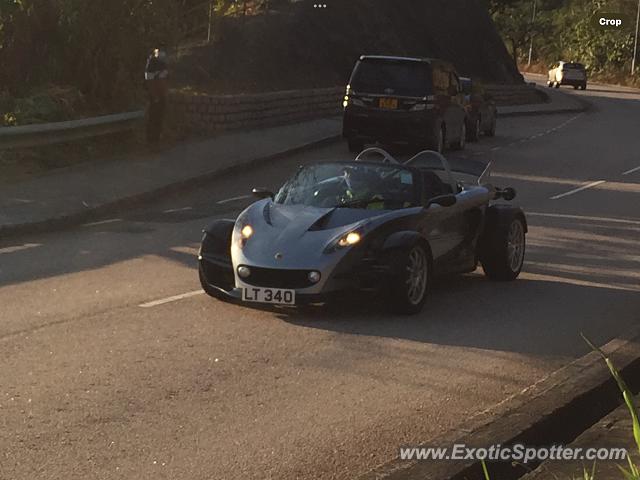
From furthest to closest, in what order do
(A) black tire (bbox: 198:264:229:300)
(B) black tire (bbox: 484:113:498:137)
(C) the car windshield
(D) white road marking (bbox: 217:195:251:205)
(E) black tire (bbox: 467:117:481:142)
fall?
(B) black tire (bbox: 484:113:498:137), (E) black tire (bbox: 467:117:481:142), (D) white road marking (bbox: 217:195:251:205), (C) the car windshield, (A) black tire (bbox: 198:264:229:300)

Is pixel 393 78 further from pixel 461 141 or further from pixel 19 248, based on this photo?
pixel 19 248

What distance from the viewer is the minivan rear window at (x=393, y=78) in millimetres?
27406

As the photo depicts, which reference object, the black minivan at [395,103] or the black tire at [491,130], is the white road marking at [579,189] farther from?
the black tire at [491,130]

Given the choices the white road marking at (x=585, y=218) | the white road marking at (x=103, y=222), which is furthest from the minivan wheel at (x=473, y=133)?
the white road marking at (x=103, y=222)

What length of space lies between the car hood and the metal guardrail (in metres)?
8.80

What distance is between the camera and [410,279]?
11.0 m

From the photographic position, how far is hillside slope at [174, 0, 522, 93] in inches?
1352

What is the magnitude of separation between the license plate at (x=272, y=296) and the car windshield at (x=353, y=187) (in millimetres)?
1215

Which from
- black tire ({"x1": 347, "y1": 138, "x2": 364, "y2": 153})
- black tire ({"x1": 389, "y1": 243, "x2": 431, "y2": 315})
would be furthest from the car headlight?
black tire ({"x1": 347, "y1": 138, "x2": 364, "y2": 153})

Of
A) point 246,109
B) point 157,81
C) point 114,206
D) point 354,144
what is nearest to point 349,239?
point 114,206

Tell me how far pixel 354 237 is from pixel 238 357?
1815mm

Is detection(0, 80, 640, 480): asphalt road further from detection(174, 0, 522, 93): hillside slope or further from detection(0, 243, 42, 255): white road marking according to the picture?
detection(174, 0, 522, 93): hillside slope

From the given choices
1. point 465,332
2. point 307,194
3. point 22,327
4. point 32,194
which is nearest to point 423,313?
point 465,332

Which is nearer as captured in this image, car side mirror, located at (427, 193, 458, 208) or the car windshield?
the car windshield
